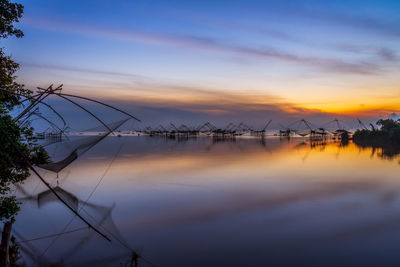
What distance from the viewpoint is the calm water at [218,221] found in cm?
476

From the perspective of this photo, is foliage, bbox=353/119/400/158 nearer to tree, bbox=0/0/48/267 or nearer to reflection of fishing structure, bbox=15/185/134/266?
reflection of fishing structure, bbox=15/185/134/266

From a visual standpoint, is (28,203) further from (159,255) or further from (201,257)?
(201,257)

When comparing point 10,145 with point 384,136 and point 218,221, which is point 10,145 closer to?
point 218,221

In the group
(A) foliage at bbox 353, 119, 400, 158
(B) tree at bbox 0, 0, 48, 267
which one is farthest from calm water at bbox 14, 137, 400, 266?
(A) foliage at bbox 353, 119, 400, 158

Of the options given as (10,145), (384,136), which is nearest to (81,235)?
(10,145)

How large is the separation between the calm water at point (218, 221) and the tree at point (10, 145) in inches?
38.5

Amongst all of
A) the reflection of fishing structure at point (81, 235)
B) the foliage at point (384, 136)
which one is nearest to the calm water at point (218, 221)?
the reflection of fishing structure at point (81, 235)

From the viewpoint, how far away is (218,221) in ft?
21.3

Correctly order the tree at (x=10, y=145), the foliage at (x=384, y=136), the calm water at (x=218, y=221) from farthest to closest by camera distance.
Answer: the foliage at (x=384, y=136)
the calm water at (x=218, y=221)
the tree at (x=10, y=145)

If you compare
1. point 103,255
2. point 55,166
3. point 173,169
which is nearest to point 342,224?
point 103,255

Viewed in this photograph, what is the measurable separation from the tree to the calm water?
0.98m

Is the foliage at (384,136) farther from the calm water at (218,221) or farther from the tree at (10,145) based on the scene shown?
the tree at (10,145)

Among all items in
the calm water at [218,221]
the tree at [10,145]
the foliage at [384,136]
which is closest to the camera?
the tree at [10,145]

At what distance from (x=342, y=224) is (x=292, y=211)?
1.29 meters
